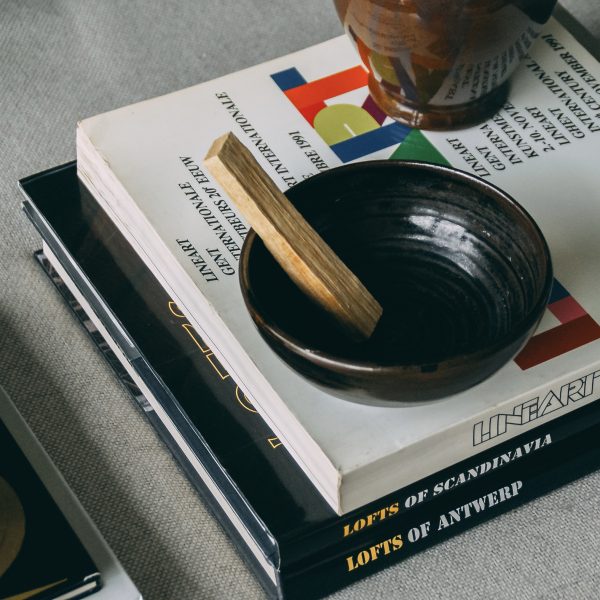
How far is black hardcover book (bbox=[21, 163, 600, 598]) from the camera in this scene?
0.50m

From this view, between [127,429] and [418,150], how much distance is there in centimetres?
21

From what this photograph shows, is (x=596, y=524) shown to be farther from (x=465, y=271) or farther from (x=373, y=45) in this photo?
(x=373, y=45)

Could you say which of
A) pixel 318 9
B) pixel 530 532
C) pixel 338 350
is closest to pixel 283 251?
pixel 338 350

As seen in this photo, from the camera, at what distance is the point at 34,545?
0.49 meters

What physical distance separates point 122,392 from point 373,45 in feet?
0.69

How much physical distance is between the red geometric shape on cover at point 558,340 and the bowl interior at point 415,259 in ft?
0.08

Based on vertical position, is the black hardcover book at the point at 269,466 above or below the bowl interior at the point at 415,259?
below

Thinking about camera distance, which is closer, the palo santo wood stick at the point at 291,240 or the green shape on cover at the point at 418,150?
the palo santo wood stick at the point at 291,240

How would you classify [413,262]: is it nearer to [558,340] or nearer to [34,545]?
[558,340]

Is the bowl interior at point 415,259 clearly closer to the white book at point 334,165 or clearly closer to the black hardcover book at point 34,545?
the white book at point 334,165

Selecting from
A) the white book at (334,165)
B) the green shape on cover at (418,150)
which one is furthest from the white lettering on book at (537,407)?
the green shape on cover at (418,150)

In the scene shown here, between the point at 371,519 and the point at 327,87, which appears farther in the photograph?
the point at 327,87

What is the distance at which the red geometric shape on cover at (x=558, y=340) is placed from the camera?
20.1 inches

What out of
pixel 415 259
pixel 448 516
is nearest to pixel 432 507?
pixel 448 516
